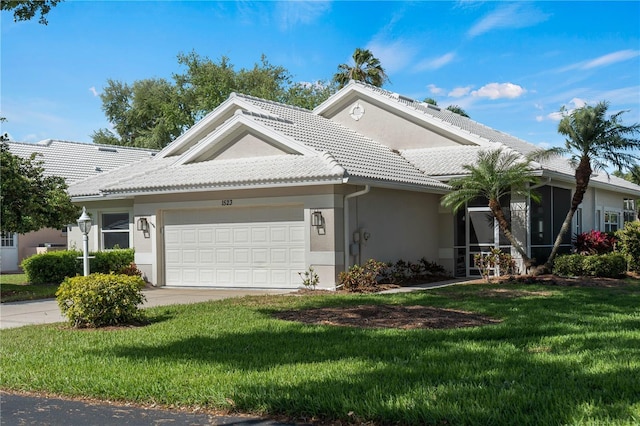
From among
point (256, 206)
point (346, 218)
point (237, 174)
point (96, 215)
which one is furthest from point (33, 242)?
point (346, 218)

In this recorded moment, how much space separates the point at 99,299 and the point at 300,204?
701cm

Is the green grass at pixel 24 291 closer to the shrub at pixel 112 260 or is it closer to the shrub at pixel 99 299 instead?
the shrub at pixel 112 260

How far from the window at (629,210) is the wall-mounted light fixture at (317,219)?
60.7 ft

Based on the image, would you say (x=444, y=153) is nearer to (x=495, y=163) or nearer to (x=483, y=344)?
(x=495, y=163)

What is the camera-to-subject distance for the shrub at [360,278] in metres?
16.0

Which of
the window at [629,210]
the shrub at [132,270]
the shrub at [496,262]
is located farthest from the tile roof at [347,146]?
the window at [629,210]

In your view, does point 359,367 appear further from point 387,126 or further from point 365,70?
point 365,70

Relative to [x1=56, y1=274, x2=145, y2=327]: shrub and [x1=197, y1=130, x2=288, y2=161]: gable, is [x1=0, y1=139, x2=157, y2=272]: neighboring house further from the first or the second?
[x1=56, y1=274, x2=145, y2=327]: shrub

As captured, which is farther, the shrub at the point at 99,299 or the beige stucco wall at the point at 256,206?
the beige stucco wall at the point at 256,206

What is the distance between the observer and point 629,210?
99.8 ft

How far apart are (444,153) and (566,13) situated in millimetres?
6490

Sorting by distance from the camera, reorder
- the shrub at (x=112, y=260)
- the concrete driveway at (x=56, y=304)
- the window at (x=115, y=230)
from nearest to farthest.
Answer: the concrete driveway at (x=56, y=304) → the shrub at (x=112, y=260) → the window at (x=115, y=230)

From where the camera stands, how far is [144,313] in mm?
12023

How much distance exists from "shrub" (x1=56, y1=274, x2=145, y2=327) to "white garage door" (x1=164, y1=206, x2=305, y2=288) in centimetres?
631
